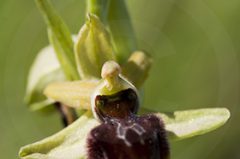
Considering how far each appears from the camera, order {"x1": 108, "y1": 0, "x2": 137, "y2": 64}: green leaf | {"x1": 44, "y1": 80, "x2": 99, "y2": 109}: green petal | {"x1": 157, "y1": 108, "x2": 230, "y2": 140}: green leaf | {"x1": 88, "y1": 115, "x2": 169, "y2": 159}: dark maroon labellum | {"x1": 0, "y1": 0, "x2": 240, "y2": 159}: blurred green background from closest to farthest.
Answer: {"x1": 88, "y1": 115, "x2": 169, "y2": 159}: dark maroon labellum
{"x1": 157, "y1": 108, "x2": 230, "y2": 140}: green leaf
{"x1": 44, "y1": 80, "x2": 99, "y2": 109}: green petal
{"x1": 108, "y1": 0, "x2": 137, "y2": 64}: green leaf
{"x1": 0, "y1": 0, "x2": 240, "y2": 159}: blurred green background

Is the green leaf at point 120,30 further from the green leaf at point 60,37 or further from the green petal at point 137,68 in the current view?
the green leaf at point 60,37

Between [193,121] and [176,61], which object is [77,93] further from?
[176,61]

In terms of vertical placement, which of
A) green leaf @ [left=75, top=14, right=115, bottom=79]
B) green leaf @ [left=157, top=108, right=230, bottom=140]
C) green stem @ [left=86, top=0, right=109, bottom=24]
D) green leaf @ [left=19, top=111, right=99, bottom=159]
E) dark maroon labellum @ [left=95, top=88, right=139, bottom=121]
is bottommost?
green leaf @ [left=157, top=108, right=230, bottom=140]

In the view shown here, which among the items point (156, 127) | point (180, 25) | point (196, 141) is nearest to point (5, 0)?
point (180, 25)

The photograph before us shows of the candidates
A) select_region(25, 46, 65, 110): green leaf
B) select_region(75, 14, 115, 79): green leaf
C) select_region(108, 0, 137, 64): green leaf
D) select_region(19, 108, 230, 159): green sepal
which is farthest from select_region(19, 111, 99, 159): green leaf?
select_region(25, 46, 65, 110): green leaf

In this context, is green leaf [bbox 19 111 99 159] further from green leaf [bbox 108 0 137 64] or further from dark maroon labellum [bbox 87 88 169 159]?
green leaf [bbox 108 0 137 64]

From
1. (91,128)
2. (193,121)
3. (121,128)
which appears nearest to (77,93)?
(91,128)
